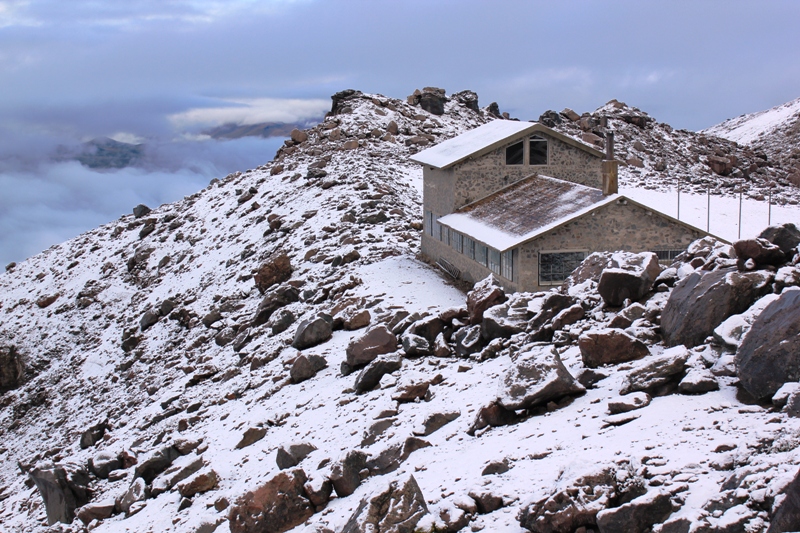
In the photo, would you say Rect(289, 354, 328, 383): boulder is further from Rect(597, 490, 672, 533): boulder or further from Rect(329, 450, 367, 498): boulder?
Rect(597, 490, 672, 533): boulder

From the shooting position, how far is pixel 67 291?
42719 mm

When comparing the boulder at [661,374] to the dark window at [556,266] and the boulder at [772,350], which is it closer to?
the boulder at [772,350]

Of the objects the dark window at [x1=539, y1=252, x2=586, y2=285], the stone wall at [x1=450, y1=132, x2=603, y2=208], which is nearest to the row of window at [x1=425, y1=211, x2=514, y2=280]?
the dark window at [x1=539, y1=252, x2=586, y2=285]

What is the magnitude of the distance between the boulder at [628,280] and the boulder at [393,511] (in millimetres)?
6717

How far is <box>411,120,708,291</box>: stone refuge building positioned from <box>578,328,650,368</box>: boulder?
1057 cm

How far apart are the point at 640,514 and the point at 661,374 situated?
3.01 metres

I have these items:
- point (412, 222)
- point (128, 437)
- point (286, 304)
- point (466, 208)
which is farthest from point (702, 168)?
point (128, 437)

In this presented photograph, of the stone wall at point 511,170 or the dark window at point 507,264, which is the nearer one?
the dark window at point 507,264

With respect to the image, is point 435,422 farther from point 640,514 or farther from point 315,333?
point 315,333

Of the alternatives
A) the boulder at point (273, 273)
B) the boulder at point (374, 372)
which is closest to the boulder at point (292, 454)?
the boulder at point (374, 372)

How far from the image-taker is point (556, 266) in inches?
929

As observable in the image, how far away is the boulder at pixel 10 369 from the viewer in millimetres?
34062

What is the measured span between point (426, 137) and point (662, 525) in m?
49.0

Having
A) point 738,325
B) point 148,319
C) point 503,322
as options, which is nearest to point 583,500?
point 738,325
